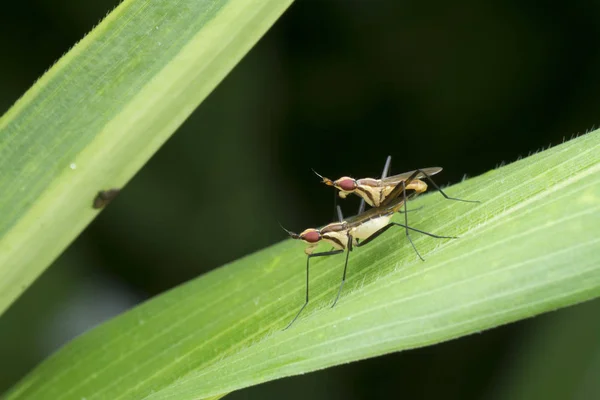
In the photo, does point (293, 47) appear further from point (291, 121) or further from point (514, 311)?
point (514, 311)

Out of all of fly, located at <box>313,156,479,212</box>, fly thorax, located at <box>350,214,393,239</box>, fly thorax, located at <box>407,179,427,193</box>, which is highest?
fly, located at <box>313,156,479,212</box>

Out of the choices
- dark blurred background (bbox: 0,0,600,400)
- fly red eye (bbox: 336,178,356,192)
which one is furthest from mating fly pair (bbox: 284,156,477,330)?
dark blurred background (bbox: 0,0,600,400)

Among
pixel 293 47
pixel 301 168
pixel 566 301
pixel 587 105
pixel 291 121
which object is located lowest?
pixel 566 301

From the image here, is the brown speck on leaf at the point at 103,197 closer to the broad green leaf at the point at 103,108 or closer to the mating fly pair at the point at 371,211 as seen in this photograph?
the broad green leaf at the point at 103,108

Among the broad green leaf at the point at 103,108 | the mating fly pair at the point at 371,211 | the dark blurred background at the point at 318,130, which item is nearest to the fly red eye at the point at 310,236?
the mating fly pair at the point at 371,211

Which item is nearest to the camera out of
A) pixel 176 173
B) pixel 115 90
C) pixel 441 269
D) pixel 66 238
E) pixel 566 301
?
pixel 566 301

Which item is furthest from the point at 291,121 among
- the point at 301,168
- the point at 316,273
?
the point at 316,273

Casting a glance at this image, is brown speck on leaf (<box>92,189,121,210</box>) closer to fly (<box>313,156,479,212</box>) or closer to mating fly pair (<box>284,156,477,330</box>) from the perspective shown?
mating fly pair (<box>284,156,477,330</box>)
